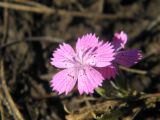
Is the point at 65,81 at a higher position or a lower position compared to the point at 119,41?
lower

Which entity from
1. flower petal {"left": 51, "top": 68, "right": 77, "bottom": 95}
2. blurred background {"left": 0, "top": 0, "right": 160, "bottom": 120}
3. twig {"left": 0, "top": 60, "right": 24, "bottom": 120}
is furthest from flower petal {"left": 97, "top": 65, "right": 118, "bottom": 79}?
twig {"left": 0, "top": 60, "right": 24, "bottom": 120}

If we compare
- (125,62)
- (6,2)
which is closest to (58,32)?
(6,2)

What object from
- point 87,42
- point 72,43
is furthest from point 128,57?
point 72,43

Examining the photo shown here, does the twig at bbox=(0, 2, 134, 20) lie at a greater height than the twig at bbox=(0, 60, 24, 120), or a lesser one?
greater

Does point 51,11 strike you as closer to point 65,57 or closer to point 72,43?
point 72,43

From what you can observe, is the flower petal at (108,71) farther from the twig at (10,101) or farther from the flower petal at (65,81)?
the twig at (10,101)

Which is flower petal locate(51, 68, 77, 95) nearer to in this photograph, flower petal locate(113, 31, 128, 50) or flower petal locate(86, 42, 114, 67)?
flower petal locate(86, 42, 114, 67)

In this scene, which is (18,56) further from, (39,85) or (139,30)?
(139,30)
